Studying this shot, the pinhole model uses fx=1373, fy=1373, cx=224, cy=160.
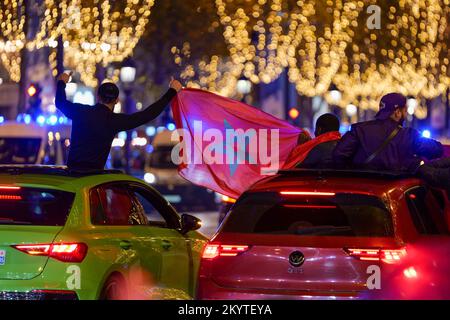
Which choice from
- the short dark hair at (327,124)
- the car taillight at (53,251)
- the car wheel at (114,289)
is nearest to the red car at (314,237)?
the car wheel at (114,289)

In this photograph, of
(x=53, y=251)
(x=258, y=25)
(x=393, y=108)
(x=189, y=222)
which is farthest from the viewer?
(x=258, y=25)

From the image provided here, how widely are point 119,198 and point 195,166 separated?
2770 mm

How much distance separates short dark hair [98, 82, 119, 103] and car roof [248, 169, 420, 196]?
105 inches

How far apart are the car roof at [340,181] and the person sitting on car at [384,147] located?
1.01 metres

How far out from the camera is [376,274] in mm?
8977

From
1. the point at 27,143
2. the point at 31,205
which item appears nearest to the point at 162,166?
the point at 27,143

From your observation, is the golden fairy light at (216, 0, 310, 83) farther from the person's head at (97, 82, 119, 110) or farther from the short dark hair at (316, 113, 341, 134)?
the person's head at (97, 82, 119, 110)

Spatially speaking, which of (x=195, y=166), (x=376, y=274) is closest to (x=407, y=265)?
(x=376, y=274)

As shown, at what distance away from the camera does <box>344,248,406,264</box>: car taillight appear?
897 cm

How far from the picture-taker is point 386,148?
11.2 m

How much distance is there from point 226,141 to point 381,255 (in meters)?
5.17

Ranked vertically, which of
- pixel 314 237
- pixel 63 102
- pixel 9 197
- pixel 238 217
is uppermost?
pixel 63 102

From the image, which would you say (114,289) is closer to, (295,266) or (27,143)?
(295,266)
